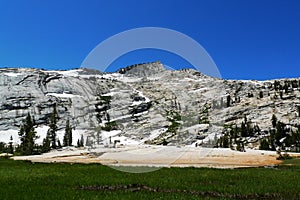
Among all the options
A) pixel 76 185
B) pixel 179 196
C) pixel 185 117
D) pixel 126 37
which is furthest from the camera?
pixel 185 117

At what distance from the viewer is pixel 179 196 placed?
1973 centimetres

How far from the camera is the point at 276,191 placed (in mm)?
22938

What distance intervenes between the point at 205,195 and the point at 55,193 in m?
8.97

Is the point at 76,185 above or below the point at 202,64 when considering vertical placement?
below

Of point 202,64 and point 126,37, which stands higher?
point 126,37

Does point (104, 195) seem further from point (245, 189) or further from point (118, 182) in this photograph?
point (245, 189)

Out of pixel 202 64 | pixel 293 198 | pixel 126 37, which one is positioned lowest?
pixel 293 198

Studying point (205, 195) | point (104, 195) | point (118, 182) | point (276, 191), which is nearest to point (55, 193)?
point (104, 195)

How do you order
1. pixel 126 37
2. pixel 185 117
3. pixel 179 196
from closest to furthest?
1. pixel 179 196
2. pixel 126 37
3. pixel 185 117

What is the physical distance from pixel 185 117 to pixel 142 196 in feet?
518

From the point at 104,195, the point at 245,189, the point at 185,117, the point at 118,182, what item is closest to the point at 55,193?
the point at 104,195

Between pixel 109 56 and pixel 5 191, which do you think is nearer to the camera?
pixel 5 191

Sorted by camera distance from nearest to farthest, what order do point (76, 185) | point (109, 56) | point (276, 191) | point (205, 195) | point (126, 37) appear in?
point (205, 195) → point (276, 191) → point (76, 185) → point (109, 56) → point (126, 37)

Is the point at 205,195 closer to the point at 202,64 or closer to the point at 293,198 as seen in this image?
the point at 293,198
